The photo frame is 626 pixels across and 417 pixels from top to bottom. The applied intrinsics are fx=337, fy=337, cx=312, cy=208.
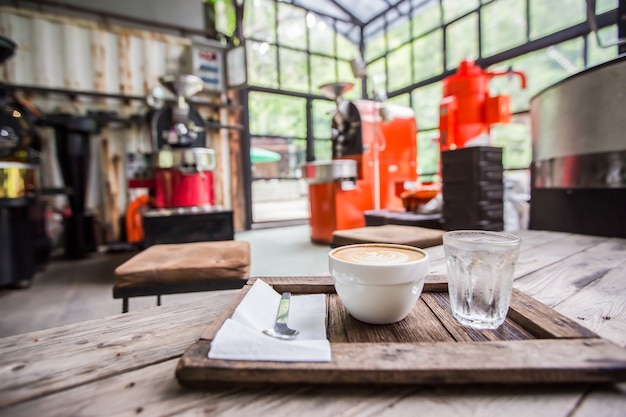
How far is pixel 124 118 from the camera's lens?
165 inches

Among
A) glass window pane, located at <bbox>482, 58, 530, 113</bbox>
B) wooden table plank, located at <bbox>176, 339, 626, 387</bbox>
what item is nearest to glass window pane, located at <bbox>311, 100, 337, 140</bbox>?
glass window pane, located at <bbox>482, 58, 530, 113</bbox>

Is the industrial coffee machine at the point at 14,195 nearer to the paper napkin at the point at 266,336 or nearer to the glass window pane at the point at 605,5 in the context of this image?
the paper napkin at the point at 266,336

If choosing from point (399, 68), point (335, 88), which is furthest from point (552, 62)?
point (335, 88)

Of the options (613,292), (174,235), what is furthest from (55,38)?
(613,292)

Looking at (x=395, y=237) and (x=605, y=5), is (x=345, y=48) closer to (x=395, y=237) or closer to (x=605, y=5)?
(x=605, y=5)

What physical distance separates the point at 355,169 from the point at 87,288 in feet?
8.46

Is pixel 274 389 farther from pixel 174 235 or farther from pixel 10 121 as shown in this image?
pixel 10 121

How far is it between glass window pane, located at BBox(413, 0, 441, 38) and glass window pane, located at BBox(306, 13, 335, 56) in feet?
4.83

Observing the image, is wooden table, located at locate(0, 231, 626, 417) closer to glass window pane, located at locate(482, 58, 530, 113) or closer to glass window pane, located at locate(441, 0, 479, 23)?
glass window pane, located at locate(482, 58, 530, 113)

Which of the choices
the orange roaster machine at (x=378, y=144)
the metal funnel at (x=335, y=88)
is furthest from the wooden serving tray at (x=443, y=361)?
the metal funnel at (x=335, y=88)

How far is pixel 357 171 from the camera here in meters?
3.79

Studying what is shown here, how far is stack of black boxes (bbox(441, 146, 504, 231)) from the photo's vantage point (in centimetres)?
160

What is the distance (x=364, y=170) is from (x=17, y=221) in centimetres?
305

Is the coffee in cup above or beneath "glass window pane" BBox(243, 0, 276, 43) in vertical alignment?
beneath
